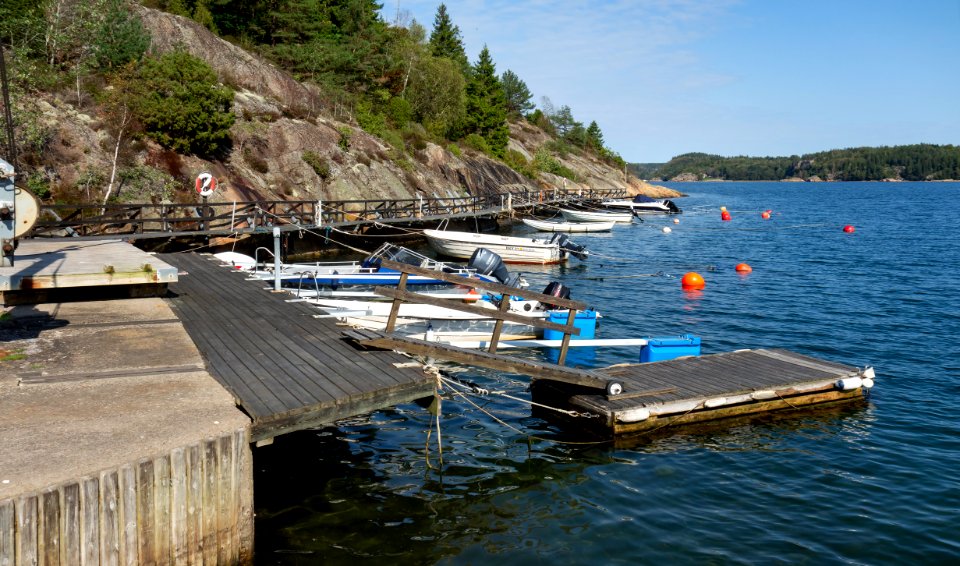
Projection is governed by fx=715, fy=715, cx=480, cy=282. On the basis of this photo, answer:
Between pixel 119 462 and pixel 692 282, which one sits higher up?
pixel 119 462

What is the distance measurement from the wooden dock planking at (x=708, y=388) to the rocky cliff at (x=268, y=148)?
23.9m

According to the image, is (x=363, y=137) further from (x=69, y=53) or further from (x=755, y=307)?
(x=755, y=307)

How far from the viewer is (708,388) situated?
1270 cm

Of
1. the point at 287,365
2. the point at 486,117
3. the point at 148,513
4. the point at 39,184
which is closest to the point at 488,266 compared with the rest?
the point at 287,365

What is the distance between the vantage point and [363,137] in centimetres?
4769

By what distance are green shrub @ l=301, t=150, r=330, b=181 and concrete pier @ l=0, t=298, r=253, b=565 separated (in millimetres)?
31789

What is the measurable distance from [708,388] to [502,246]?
22.6 metres

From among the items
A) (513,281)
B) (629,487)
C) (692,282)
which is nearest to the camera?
(629,487)

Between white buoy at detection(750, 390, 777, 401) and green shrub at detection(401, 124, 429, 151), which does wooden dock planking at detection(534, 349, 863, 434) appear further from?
green shrub at detection(401, 124, 429, 151)

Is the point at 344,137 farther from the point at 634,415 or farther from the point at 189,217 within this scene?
the point at 634,415

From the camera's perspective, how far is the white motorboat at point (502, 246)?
3459 centimetres

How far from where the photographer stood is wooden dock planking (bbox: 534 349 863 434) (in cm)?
1192

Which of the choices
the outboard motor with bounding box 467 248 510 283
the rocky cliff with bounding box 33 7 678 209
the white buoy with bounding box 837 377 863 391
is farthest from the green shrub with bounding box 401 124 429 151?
the white buoy with bounding box 837 377 863 391

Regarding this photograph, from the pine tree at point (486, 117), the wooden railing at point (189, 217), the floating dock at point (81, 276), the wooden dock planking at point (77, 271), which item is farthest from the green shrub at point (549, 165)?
the floating dock at point (81, 276)
